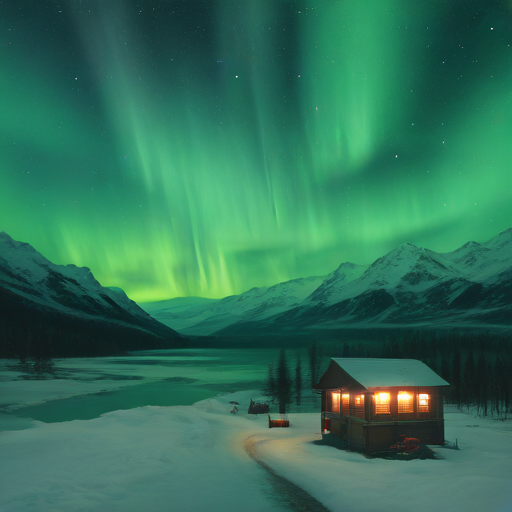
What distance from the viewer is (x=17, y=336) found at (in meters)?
197

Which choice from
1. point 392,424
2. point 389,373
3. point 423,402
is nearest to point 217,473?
point 392,424

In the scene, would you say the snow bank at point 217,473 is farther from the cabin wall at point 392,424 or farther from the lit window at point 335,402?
the lit window at point 335,402

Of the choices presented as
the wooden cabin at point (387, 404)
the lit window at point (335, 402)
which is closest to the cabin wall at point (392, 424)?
the wooden cabin at point (387, 404)

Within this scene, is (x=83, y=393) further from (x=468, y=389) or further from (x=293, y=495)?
(x=468, y=389)

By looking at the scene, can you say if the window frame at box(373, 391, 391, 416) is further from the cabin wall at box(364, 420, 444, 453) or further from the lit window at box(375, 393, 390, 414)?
the cabin wall at box(364, 420, 444, 453)

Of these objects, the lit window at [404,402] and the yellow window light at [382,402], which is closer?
the yellow window light at [382,402]

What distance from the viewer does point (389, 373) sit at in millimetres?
39562

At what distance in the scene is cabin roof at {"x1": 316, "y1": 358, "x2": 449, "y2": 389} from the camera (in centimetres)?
3828

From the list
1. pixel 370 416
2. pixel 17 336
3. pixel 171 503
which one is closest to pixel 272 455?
pixel 370 416

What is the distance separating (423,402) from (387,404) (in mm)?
3551

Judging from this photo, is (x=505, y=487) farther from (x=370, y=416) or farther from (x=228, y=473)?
(x=228, y=473)

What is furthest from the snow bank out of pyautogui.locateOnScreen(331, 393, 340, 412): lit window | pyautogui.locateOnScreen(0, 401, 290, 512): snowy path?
pyautogui.locateOnScreen(331, 393, 340, 412): lit window

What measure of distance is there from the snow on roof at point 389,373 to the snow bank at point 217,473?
5.93 m

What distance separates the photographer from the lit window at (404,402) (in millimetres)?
38531
